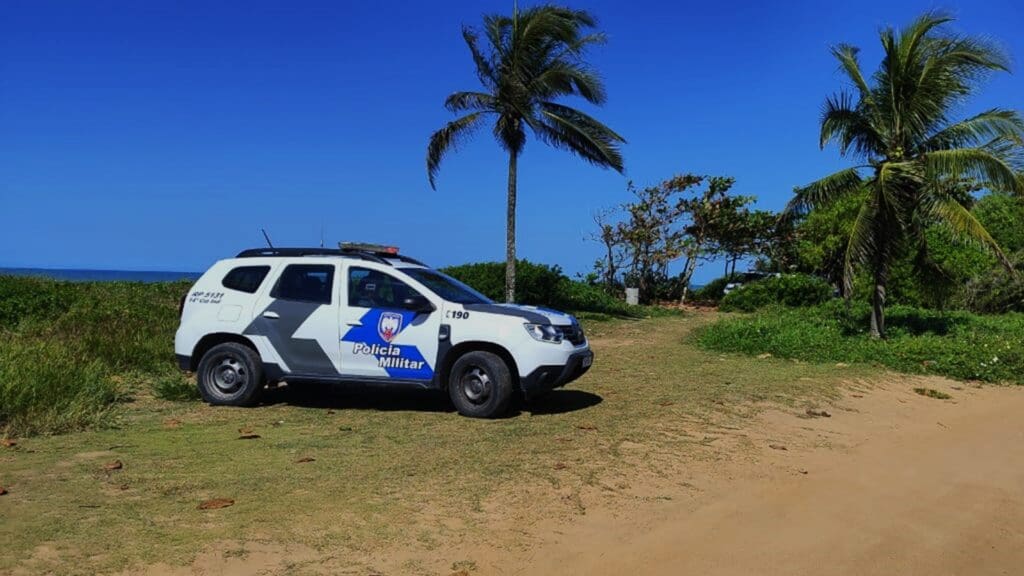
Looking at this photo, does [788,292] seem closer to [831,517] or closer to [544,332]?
[544,332]

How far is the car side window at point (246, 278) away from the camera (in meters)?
8.75

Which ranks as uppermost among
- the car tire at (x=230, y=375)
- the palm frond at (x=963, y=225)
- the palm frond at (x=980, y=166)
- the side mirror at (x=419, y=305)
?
the palm frond at (x=980, y=166)

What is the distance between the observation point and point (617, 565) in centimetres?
431

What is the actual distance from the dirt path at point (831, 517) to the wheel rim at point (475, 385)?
8.29 ft

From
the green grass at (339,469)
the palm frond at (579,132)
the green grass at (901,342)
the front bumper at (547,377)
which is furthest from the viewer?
the palm frond at (579,132)

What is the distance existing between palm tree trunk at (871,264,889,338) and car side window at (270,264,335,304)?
1167 centimetres

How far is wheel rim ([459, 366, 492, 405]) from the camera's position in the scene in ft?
26.1

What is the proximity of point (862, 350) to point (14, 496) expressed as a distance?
1332 centimetres

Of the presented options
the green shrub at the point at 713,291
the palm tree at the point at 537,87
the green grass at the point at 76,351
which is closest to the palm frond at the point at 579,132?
the palm tree at the point at 537,87

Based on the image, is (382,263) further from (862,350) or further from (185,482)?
(862,350)

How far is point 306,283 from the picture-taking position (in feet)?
28.2

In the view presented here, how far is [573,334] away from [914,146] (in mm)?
10231

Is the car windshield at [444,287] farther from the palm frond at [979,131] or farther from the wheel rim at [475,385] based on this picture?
the palm frond at [979,131]

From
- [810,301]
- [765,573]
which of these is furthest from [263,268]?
[810,301]
